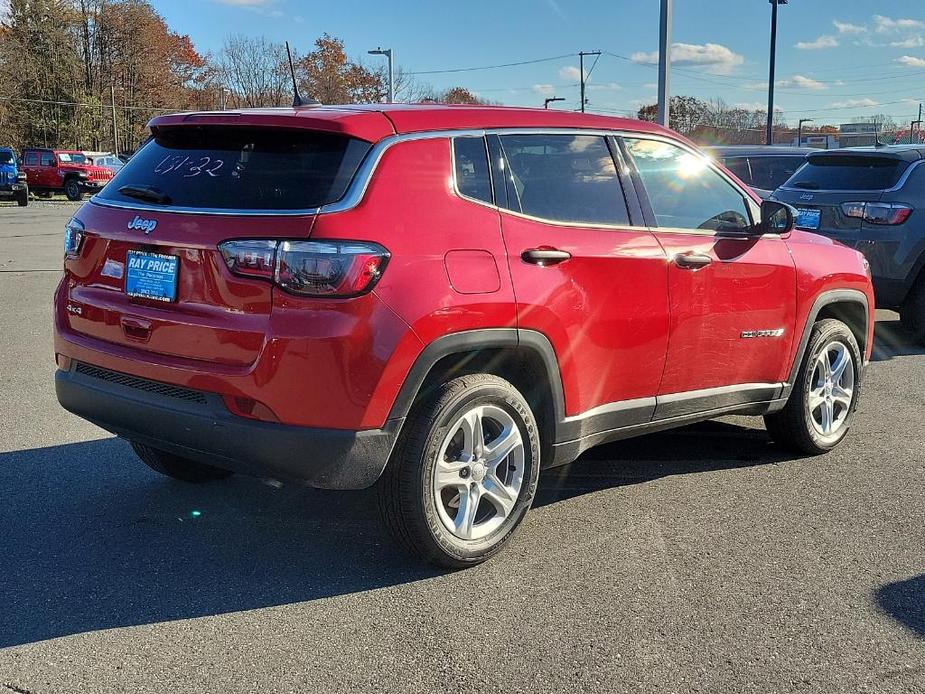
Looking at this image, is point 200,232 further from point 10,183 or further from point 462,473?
point 10,183

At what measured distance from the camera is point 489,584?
11.8 feet

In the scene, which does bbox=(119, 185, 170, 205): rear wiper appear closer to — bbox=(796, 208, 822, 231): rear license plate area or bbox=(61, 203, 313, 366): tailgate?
bbox=(61, 203, 313, 366): tailgate

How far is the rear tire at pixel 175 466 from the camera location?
4.49 metres

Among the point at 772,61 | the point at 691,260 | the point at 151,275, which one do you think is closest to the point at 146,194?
the point at 151,275

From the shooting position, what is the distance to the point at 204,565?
12.1 feet

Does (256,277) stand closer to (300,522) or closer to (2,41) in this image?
(300,522)

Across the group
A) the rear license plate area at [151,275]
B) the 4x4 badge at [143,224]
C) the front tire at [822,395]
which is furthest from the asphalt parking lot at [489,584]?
the 4x4 badge at [143,224]

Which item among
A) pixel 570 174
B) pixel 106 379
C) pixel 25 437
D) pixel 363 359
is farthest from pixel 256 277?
pixel 25 437

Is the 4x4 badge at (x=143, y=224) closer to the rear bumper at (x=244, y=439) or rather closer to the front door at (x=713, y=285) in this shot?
the rear bumper at (x=244, y=439)

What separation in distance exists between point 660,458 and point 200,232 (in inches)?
120

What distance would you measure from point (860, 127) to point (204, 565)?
6420 centimetres

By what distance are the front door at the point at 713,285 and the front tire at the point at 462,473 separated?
0.95 meters

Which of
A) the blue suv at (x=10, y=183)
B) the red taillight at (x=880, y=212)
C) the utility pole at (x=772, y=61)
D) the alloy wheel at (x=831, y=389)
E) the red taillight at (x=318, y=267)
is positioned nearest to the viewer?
the red taillight at (x=318, y=267)

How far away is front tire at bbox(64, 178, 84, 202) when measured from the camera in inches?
1378
